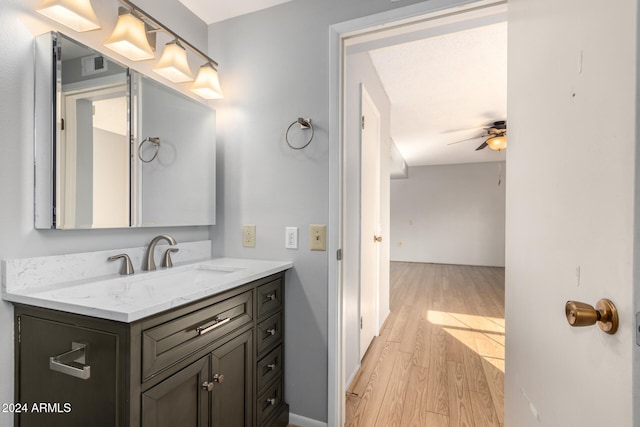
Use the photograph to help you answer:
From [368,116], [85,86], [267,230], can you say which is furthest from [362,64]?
[85,86]

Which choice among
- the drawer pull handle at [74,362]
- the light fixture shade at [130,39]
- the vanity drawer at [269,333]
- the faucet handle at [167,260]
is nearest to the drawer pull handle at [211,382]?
the vanity drawer at [269,333]

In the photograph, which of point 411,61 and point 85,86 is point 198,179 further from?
point 411,61

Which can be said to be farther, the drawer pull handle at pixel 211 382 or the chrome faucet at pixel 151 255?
the chrome faucet at pixel 151 255

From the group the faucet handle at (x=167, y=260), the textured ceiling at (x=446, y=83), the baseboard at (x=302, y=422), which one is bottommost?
the baseboard at (x=302, y=422)

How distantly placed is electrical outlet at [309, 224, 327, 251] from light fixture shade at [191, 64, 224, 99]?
0.94m

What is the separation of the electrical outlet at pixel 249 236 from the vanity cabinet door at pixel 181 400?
Answer: 0.72 meters

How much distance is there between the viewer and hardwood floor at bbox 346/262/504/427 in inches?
68.5

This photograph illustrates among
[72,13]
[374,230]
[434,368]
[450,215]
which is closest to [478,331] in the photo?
[434,368]

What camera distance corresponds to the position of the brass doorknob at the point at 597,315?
58 centimetres

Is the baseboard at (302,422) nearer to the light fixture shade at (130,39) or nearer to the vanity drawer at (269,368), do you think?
the vanity drawer at (269,368)

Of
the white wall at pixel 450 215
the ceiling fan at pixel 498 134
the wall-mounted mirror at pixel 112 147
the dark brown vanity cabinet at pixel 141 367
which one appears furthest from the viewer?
the white wall at pixel 450 215

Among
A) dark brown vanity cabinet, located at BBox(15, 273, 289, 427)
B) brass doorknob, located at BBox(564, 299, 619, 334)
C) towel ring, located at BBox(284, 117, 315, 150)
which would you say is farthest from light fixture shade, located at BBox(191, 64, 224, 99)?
brass doorknob, located at BBox(564, 299, 619, 334)

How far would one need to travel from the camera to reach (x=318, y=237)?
1.57 m

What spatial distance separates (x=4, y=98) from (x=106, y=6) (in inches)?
24.0
